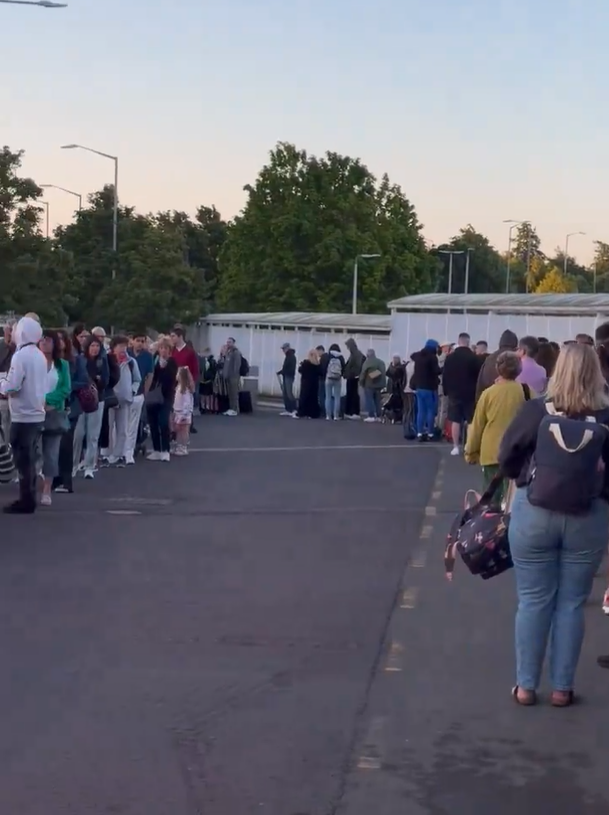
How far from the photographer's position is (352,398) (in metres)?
32.6

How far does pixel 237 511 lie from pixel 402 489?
3202mm

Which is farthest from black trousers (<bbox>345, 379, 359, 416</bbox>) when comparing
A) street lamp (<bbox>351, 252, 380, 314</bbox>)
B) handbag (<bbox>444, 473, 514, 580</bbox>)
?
street lamp (<bbox>351, 252, 380, 314</bbox>)

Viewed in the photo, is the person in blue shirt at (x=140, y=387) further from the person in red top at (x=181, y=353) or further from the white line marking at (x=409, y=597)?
the white line marking at (x=409, y=597)

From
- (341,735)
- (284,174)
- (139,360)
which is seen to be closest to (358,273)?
(284,174)

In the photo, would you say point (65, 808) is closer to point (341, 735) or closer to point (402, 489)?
point (341, 735)

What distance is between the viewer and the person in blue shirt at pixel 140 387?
19.0 m

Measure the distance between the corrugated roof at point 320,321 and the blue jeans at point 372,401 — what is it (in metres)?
8.05

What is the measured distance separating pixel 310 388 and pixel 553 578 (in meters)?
26.1

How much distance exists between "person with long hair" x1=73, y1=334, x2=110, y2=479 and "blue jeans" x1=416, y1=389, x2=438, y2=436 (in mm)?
9283

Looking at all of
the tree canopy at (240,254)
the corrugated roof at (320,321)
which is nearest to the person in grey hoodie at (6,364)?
the corrugated roof at (320,321)

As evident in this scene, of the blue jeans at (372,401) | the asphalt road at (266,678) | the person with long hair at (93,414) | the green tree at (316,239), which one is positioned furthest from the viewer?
the green tree at (316,239)

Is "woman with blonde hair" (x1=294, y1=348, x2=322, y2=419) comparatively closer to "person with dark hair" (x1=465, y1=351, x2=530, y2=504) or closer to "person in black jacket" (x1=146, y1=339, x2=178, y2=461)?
"person in black jacket" (x1=146, y1=339, x2=178, y2=461)

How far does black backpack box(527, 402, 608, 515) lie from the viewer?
6.27m

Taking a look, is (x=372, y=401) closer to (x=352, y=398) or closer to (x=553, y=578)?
(x=352, y=398)
